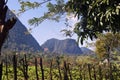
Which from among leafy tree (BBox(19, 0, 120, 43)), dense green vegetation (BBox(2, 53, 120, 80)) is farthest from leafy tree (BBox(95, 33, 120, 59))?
leafy tree (BBox(19, 0, 120, 43))

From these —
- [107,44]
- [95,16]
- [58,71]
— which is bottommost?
[58,71]

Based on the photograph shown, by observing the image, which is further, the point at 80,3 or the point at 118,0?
the point at 80,3

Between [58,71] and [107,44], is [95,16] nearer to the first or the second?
[58,71]

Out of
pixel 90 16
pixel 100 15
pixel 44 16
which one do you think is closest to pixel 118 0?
pixel 100 15

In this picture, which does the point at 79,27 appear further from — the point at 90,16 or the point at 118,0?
the point at 118,0

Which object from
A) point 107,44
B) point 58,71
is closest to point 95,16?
point 58,71

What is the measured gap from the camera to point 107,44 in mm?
50250

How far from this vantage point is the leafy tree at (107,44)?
4728 centimetres

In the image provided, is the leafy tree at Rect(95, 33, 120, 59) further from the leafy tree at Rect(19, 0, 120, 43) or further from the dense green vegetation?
the leafy tree at Rect(19, 0, 120, 43)

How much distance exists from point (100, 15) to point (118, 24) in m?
0.80

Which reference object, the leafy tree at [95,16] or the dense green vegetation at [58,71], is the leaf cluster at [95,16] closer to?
the leafy tree at [95,16]

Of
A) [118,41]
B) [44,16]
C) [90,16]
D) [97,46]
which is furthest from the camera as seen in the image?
[97,46]

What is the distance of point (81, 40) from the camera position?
12.9m

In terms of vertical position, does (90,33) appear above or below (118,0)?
below
